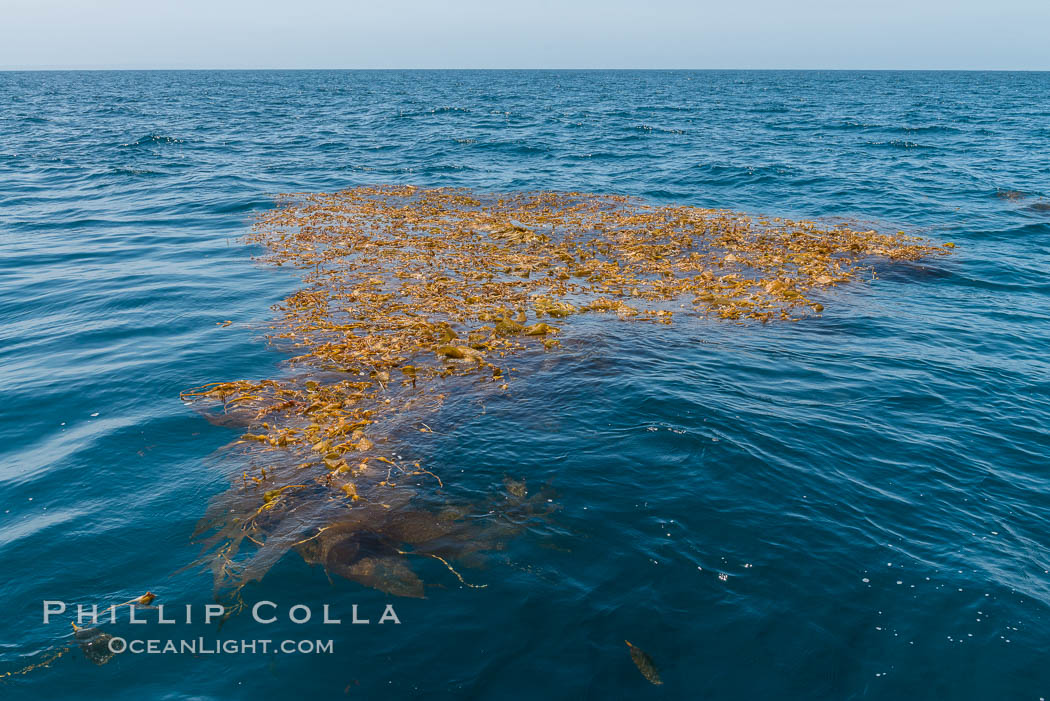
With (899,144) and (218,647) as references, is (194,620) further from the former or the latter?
(899,144)

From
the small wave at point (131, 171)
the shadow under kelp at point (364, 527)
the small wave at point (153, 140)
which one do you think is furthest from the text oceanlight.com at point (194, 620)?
the small wave at point (153, 140)

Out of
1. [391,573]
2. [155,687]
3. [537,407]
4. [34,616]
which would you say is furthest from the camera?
[537,407]

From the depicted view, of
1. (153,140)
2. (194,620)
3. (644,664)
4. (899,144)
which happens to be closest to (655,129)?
(899,144)

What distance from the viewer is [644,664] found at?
20.6 feet

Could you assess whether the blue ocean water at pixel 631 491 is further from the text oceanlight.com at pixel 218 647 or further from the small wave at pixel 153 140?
the small wave at pixel 153 140

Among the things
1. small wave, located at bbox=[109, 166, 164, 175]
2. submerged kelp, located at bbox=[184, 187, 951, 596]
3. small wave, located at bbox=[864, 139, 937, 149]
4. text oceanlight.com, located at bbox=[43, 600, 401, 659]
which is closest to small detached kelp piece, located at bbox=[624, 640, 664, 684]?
submerged kelp, located at bbox=[184, 187, 951, 596]

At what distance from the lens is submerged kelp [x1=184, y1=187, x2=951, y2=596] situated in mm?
8086

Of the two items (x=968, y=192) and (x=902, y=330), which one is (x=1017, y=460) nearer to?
(x=902, y=330)

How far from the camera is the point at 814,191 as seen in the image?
31406 mm

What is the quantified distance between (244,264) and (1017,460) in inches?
831

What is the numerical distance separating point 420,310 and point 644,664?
1108cm

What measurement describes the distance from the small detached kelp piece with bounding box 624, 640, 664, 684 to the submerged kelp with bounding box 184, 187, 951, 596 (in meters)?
2.19

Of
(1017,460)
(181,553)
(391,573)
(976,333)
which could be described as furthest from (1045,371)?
(181,553)

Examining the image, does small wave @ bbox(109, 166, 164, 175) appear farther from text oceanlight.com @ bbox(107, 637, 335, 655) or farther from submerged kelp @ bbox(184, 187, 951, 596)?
text oceanlight.com @ bbox(107, 637, 335, 655)
